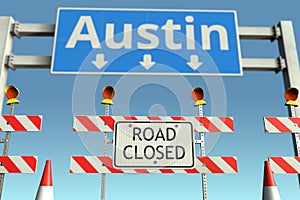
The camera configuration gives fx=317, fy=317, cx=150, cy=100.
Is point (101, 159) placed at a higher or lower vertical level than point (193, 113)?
lower

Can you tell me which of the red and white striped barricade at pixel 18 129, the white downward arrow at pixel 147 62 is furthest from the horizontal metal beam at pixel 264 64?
the red and white striped barricade at pixel 18 129

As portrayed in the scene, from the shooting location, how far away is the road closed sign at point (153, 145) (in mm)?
2770

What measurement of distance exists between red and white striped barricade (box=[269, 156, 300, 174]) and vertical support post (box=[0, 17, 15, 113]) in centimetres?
355

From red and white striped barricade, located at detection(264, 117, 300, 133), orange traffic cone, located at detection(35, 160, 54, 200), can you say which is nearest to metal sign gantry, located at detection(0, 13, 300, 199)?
red and white striped barricade, located at detection(264, 117, 300, 133)

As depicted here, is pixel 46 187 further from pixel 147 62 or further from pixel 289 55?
pixel 289 55

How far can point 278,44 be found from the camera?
486cm

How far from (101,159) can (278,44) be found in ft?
10.5

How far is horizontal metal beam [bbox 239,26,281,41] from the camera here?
4766 mm

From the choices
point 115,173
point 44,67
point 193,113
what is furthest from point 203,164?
point 44,67

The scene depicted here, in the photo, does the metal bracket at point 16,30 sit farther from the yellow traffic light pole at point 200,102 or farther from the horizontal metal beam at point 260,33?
the horizontal metal beam at point 260,33

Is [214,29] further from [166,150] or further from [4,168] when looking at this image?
[4,168]

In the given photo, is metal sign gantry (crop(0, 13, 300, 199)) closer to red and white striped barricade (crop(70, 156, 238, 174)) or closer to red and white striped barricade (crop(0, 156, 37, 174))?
red and white striped barricade (crop(0, 156, 37, 174))

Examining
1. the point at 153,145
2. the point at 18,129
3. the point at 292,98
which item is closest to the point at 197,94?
the point at 292,98

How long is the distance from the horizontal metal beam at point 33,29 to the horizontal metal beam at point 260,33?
2.86 m
